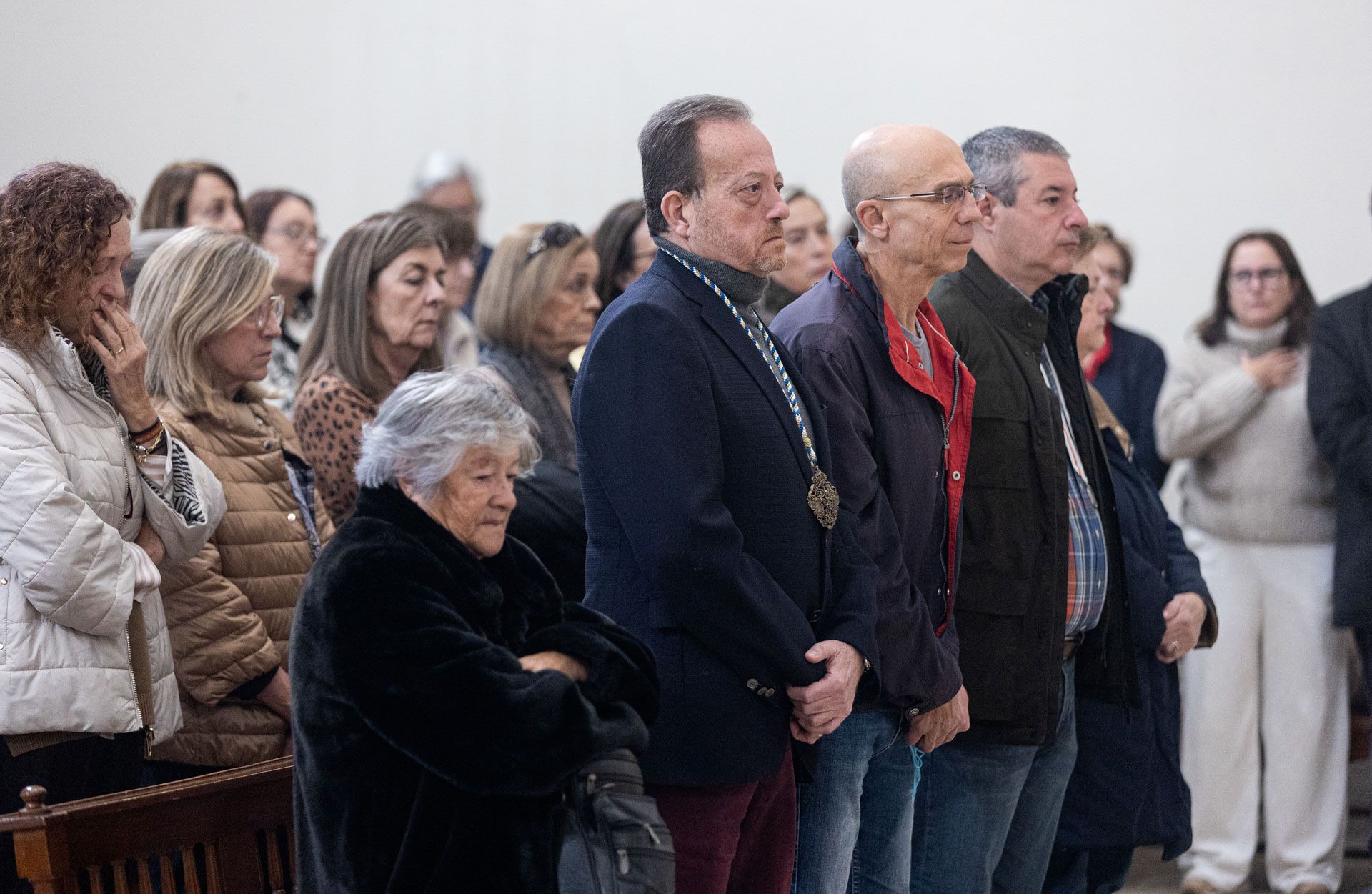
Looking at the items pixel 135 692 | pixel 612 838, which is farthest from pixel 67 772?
pixel 612 838

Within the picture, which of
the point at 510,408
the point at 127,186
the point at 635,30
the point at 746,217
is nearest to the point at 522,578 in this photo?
the point at 510,408

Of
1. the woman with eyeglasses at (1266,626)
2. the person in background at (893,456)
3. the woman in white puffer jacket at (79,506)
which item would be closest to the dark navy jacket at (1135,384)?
the woman with eyeglasses at (1266,626)

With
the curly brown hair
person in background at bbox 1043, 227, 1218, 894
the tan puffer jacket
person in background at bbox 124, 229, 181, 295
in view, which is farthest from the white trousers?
the curly brown hair

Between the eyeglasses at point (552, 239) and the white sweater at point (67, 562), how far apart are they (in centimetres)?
129

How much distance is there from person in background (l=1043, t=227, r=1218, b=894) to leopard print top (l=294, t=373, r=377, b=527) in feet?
4.98

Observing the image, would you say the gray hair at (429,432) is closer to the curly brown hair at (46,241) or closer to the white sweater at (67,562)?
the white sweater at (67,562)

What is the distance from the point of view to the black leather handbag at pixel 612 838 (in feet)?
6.34

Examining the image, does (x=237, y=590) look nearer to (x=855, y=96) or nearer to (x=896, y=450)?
(x=896, y=450)

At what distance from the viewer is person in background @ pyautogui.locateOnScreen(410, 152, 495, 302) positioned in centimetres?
528

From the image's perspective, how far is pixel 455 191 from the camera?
5312 mm

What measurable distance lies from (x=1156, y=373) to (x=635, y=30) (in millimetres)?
2332

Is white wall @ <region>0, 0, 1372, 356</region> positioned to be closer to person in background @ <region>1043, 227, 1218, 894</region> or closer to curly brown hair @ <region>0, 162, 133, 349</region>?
person in background @ <region>1043, 227, 1218, 894</region>

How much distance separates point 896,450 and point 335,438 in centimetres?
113

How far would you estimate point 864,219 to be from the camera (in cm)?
263
